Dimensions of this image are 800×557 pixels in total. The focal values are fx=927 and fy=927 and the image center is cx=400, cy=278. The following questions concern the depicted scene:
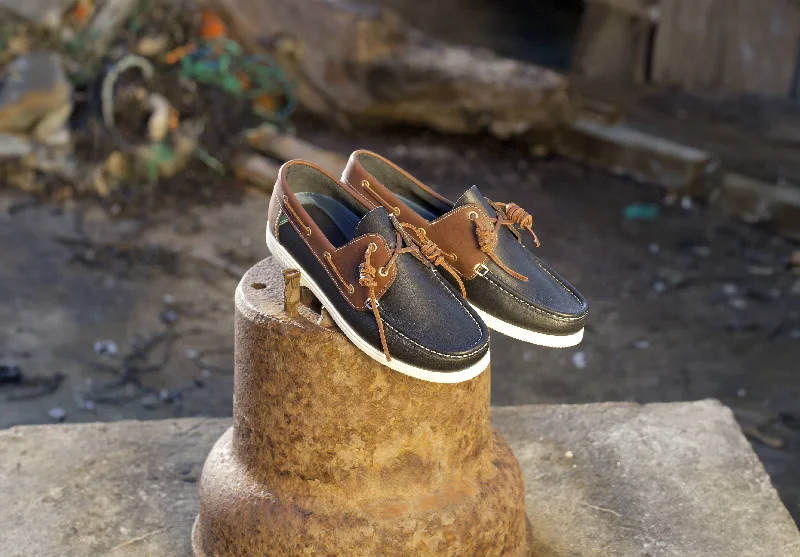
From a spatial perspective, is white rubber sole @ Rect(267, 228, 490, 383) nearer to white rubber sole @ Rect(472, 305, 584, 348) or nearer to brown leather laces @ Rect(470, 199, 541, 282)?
white rubber sole @ Rect(472, 305, 584, 348)

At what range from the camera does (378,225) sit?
6.99 feet

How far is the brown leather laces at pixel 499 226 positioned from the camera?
2.20 m

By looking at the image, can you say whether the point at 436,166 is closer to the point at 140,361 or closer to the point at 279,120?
the point at 279,120

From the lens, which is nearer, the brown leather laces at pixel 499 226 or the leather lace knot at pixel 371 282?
the leather lace knot at pixel 371 282

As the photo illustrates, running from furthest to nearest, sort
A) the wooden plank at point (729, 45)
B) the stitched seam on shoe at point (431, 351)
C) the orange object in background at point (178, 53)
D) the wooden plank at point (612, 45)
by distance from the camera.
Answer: the wooden plank at point (612, 45) → the wooden plank at point (729, 45) → the orange object in background at point (178, 53) → the stitched seam on shoe at point (431, 351)

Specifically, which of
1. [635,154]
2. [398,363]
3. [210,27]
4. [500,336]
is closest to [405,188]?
[398,363]

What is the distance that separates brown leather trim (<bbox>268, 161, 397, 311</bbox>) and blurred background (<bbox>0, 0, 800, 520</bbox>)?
2.25 m

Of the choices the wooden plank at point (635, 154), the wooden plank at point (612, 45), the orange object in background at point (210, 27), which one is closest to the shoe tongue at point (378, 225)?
the wooden plank at point (635, 154)

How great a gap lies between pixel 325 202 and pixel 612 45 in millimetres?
7537

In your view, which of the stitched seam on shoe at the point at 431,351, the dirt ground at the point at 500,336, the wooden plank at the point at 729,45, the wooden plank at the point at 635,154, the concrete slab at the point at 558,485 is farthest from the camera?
the wooden plank at the point at 729,45

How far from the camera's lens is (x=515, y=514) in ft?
8.12

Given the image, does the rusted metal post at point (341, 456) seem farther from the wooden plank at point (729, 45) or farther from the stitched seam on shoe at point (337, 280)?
the wooden plank at point (729, 45)

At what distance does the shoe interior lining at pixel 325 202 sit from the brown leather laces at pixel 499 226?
14.2 inches

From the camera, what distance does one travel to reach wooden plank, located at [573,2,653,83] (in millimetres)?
9109
